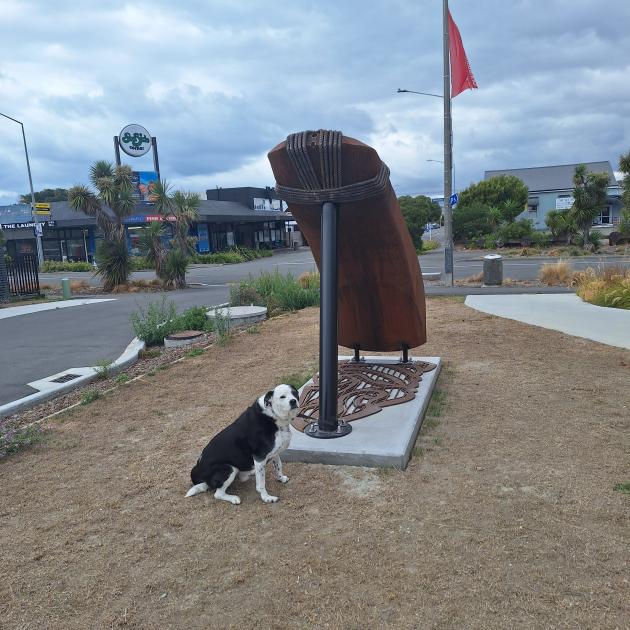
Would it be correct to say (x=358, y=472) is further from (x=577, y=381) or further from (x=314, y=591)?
(x=577, y=381)

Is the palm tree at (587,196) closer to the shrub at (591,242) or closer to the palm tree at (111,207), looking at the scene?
the shrub at (591,242)

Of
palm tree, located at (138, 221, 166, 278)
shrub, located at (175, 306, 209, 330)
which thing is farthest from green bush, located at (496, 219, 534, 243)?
shrub, located at (175, 306, 209, 330)

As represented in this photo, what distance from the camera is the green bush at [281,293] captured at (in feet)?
45.5

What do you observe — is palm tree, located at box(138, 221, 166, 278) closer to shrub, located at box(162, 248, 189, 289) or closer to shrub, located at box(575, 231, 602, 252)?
shrub, located at box(162, 248, 189, 289)

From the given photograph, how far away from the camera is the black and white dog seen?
4.09 meters

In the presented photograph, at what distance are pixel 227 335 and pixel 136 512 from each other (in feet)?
20.3

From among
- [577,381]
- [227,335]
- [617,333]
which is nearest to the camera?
[577,381]

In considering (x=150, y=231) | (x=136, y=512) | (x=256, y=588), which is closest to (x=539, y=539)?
(x=256, y=588)

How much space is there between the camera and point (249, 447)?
13.6ft

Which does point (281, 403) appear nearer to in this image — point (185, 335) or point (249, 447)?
point (249, 447)

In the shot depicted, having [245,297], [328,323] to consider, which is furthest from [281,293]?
[328,323]

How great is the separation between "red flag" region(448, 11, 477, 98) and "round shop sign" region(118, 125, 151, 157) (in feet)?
77.5

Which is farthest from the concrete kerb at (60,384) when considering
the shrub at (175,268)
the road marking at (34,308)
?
the shrub at (175,268)

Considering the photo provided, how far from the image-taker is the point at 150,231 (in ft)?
74.7
